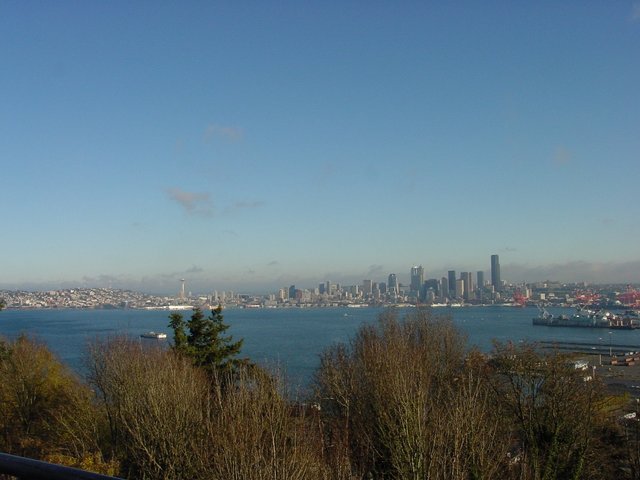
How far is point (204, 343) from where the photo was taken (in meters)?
19.4

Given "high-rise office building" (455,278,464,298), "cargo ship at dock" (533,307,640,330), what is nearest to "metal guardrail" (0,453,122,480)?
"cargo ship at dock" (533,307,640,330)

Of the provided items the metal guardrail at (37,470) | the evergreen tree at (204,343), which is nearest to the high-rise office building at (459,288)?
the evergreen tree at (204,343)

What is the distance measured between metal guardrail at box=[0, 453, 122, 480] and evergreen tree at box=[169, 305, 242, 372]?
17.5 metres

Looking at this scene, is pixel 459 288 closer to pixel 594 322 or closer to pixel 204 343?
pixel 594 322

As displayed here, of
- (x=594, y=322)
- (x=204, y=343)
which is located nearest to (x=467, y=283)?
(x=594, y=322)

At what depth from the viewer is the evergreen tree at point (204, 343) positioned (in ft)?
61.8

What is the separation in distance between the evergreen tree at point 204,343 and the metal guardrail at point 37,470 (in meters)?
17.5

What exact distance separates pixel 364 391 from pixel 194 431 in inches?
229

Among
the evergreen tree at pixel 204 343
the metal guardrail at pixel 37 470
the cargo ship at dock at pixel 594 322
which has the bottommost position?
the cargo ship at dock at pixel 594 322

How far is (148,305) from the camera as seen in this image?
16212 cm

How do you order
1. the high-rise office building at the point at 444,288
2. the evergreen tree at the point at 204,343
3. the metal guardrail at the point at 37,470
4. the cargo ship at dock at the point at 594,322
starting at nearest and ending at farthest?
the metal guardrail at the point at 37,470
the evergreen tree at the point at 204,343
the cargo ship at dock at the point at 594,322
the high-rise office building at the point at 444,288

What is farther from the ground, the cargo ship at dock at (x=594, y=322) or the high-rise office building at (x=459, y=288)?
the high-rise office building at (x=459, y=288)

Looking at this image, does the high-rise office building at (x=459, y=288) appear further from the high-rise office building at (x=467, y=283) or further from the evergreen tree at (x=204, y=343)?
the evergreen tree at (x=204, y=343)

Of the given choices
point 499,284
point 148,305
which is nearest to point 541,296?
point 499,284
